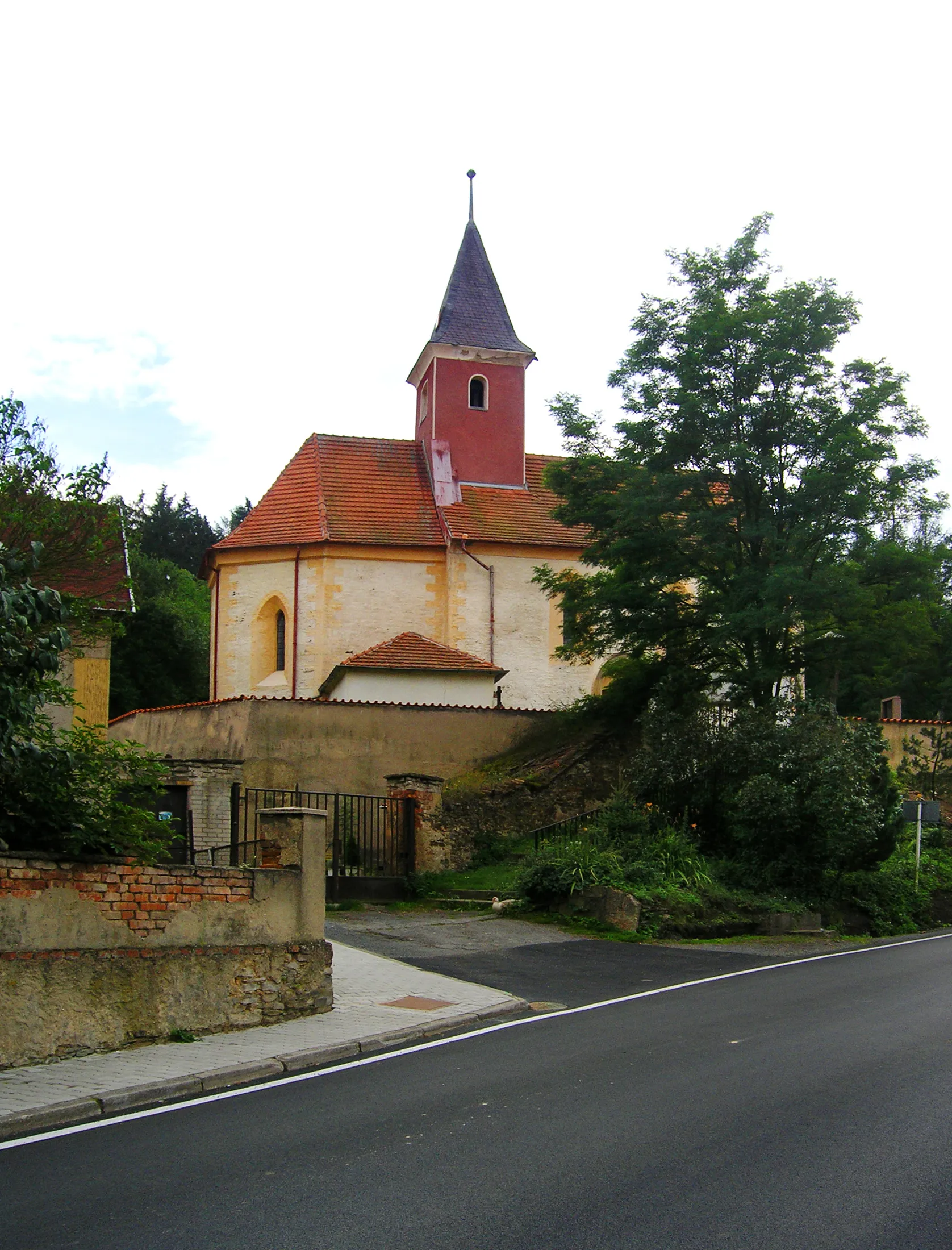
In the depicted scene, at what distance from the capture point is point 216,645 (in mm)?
36750

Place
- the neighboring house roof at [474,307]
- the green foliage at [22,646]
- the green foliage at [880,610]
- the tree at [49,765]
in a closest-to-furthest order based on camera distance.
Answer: the green foliage at [22,646] → the tree at [49,765] → the green foliage at [880,610] → the neighboring house roof at [474,307]

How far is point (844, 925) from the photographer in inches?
784

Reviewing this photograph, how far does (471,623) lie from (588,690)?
3.94 metres

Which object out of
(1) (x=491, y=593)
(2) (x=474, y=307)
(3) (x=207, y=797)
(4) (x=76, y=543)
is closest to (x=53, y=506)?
(4) (x=76, y=543)

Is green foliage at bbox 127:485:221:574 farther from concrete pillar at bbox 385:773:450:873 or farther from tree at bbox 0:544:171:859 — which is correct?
tree at bbox 0:544:171:859

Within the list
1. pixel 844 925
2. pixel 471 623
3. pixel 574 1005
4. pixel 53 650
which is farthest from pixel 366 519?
pixel 53 650

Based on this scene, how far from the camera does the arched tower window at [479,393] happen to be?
3947 centimetres

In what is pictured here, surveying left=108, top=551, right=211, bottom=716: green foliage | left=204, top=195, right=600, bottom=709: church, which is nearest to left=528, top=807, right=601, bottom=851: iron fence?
left=204, top=195, right=600, bottom=709: church

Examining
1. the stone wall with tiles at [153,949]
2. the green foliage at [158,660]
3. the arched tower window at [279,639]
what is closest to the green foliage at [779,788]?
the stone wall with tiles at [153,949]

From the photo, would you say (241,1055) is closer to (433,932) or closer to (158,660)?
(433,932)

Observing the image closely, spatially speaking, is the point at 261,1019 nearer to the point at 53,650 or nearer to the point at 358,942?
the point at 53,650

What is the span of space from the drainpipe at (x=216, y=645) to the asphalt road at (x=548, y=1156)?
90.9ft

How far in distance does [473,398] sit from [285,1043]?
31.7 meters

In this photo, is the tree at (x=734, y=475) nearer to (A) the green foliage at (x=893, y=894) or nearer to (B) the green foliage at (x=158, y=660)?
(A) the green foliage at (x=893, y=894)
